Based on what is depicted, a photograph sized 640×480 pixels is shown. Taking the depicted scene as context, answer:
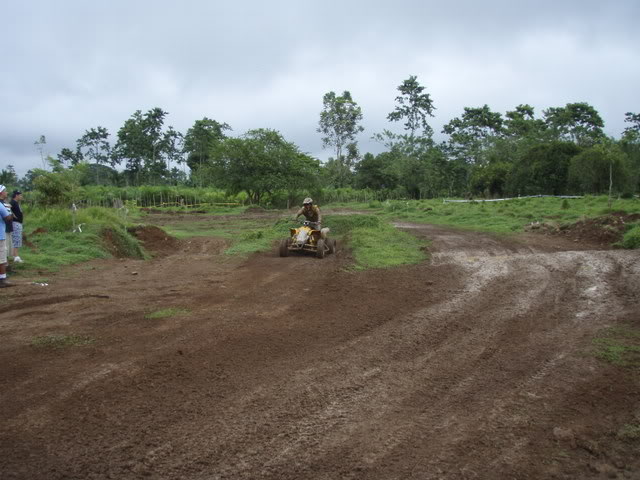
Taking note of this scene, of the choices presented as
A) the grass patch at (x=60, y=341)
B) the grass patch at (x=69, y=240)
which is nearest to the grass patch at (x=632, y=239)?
the grass patch at (x=60, y=341)

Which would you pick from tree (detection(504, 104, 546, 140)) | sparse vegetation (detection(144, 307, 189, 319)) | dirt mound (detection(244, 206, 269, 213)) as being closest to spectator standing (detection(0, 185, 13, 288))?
sparse vegetation (detection(144, 307, 189, 319))

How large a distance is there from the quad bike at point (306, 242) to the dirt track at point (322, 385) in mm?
3911

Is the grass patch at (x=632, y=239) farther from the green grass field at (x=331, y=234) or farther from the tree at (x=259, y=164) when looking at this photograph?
the tree at (x=259, y=164)

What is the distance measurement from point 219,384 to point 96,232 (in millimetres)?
10349

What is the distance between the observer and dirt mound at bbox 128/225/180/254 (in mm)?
15218

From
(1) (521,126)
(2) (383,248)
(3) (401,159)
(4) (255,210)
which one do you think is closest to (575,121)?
(1) (521,126)

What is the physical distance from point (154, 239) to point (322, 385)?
43.0ft

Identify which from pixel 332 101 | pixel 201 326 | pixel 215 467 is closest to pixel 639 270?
pixel 201 326

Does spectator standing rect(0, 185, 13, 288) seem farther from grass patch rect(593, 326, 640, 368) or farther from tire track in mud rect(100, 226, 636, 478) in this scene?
grass patch rect(593, 326, 640, 368)

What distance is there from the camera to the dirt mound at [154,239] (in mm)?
15218

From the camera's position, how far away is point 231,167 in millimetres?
36281

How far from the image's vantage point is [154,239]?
1582 cm

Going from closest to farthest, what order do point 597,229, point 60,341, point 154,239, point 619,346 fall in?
point 619,346
point 60,341
point 597,229
point 154,239

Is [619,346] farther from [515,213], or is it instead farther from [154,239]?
[515,213]
